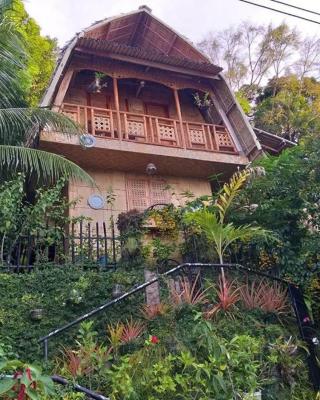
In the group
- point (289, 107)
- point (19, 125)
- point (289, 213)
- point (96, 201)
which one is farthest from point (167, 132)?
point (289, 107)

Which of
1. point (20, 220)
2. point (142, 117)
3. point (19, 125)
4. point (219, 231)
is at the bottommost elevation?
point (219, 231)

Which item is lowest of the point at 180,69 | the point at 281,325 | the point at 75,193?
the point at 281,325

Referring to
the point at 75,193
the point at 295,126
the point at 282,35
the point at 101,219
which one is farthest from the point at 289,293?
the point at 282,35

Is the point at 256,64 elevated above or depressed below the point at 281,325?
above

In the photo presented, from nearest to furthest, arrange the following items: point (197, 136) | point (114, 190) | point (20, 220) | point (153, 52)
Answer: point (20, 220) → point (114, 190) → point (197, 136) → point (153, 52)

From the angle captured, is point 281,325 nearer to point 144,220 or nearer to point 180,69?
point 144,220

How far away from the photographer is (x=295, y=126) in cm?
1852

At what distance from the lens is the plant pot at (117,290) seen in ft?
19.4

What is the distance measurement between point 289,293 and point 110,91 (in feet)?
26.8

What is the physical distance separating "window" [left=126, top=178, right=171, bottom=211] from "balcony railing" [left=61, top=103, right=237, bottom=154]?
1.05 metres

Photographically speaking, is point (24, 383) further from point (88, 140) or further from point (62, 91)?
point (62, 91)

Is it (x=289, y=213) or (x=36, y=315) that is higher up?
(x=289, y=213)

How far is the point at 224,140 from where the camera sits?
11.4 meters

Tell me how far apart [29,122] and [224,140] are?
538 cm
